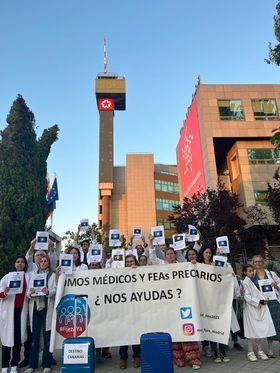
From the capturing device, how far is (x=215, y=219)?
19.9 meters

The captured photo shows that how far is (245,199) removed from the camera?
2673 cm

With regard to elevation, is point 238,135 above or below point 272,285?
above

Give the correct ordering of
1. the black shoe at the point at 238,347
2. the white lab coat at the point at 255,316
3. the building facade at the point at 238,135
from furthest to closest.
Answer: the building facade at the point at 238,135, the black shoe at the point at 238,347, the white lab coat at the point at 255,316

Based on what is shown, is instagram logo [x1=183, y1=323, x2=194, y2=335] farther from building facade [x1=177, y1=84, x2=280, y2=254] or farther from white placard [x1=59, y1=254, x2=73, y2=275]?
building facade [x1=177, y1=84, x2=280, y2=254]

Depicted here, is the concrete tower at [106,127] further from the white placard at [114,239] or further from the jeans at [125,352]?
the jeans at [125,352]

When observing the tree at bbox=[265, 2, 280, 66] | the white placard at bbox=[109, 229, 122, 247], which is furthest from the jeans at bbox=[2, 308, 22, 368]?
the tree at bbox=[265, 2, 280, 66]

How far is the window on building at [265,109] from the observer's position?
29008 mm

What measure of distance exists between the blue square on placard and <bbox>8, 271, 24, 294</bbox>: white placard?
2929 mm

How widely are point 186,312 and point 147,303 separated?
0.72 meters

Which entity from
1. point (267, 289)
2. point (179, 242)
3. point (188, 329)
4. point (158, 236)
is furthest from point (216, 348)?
point (158, 236)

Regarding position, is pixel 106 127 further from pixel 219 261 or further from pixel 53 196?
pixel 219 261

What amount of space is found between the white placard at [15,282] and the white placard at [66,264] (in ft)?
2.41

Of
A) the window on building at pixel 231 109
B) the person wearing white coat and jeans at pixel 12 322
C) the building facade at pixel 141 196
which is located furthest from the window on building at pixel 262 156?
the building facade at pixel 141 196

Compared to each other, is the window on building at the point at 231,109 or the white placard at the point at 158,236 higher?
the window on building at the point at 231,109
